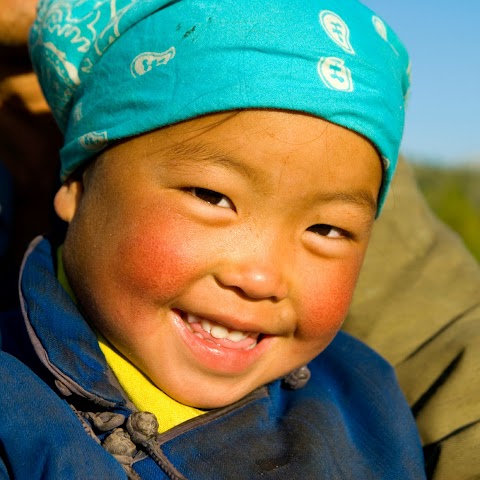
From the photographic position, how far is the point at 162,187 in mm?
1707

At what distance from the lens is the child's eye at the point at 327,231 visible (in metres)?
1.81

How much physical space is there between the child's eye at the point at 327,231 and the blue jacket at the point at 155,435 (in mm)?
Answer: 426

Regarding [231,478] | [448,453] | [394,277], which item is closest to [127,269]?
[231,478]

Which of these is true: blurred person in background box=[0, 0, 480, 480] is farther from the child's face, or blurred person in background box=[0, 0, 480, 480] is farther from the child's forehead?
the child's forehead

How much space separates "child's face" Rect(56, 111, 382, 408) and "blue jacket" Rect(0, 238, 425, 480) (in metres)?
0.09

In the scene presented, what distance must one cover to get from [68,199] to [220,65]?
56 cm

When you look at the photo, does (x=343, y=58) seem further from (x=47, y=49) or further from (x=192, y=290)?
(x=47, y=49)

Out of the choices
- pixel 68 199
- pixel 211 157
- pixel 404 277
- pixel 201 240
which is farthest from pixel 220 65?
pixel 404 277

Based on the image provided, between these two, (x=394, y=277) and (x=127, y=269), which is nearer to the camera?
(x=127, y=269)

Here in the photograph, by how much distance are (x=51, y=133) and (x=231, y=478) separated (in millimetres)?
1587

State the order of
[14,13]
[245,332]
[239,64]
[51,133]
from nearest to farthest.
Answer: [239,64] < [245,332] < [14,13] < [51,133]

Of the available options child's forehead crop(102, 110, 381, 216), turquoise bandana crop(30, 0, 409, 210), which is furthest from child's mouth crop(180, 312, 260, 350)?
turquoise bandana crop(30, 0, 409, 210)

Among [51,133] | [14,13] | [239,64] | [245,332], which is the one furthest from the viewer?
[51,133]

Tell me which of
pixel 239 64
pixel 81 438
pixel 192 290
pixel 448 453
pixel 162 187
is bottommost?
pixel 448 453
